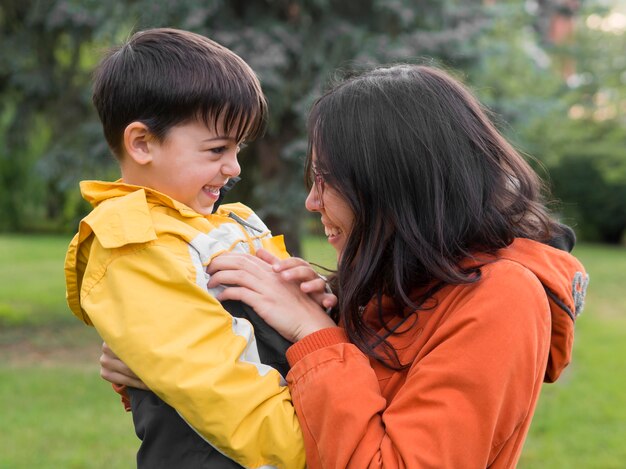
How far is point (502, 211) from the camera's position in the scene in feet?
5.83

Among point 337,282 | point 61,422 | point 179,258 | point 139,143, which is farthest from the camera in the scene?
point 61,422

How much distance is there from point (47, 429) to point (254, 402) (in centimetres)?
438

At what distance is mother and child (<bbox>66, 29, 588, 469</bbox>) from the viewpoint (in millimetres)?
1579

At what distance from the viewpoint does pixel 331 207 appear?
183cm

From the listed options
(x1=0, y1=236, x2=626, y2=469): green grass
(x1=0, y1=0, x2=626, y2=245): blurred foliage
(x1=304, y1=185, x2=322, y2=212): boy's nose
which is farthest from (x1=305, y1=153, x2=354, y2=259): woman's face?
(x1=0, y1=0, x2=626, y2=245): blurred foliage

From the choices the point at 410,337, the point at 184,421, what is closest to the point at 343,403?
the point at 410,337

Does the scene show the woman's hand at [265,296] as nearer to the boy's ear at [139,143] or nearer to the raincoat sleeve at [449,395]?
the raincoat sleeve at [449,395]

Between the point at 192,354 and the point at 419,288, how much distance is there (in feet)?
1.83

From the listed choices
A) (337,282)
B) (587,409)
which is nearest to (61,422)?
(587,409)

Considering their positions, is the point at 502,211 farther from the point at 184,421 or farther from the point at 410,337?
the point at 184,421

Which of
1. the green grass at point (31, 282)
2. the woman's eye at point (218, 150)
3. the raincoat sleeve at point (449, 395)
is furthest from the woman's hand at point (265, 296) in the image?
the green grass at point (31, 282)

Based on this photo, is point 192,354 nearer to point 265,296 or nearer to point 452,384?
point 265,296

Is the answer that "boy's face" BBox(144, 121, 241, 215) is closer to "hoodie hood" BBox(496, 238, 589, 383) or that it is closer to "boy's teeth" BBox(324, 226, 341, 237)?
"boy's teeth" BBox(324, 226, 341, 237)

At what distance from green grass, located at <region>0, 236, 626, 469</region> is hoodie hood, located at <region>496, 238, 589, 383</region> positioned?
2.60 ft
